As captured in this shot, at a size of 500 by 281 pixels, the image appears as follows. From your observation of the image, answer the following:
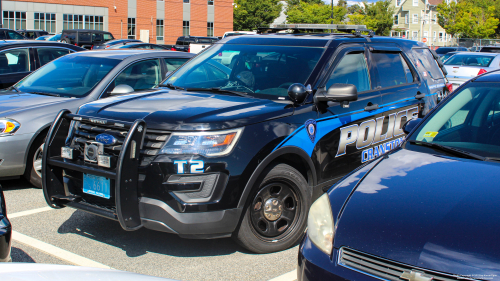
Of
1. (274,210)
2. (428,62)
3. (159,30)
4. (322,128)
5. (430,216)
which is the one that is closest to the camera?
(430,216)

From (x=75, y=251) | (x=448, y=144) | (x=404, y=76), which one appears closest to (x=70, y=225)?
(x=75, y=251)

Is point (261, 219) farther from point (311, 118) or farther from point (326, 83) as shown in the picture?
point (326, 83)

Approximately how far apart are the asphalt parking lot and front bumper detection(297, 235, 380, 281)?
1.05 m

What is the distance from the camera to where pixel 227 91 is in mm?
4668

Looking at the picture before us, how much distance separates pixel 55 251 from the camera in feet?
13.5

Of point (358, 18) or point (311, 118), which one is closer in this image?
point (311, 118)

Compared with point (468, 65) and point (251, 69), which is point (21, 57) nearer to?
point (251, 69)

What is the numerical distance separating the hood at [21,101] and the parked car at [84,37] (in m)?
25.4

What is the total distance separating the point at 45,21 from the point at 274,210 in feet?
186

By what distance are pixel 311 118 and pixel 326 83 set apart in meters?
0.49

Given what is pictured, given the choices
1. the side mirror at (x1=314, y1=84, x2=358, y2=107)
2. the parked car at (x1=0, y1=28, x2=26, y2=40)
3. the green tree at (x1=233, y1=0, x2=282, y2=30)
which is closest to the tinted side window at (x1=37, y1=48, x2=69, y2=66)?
the side mirror at (x1=314, y1=84, x2=358, y2=107)

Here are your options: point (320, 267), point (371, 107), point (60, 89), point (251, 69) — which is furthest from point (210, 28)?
point (320, 267)

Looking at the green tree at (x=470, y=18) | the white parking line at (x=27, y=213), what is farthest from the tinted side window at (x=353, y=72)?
the green tree at (x=470, y=18)

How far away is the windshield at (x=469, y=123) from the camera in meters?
3.41
